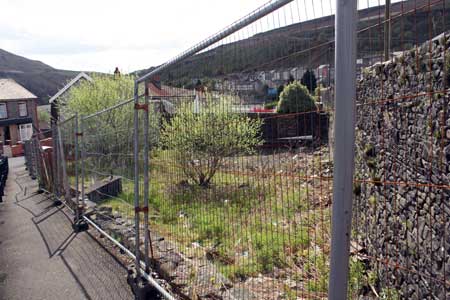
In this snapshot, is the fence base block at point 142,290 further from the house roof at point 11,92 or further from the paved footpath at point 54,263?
the house roof at point 11,92

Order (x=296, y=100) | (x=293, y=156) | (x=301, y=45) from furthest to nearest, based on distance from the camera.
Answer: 1. (x=293, y=156)
2. (x=296, y=100)
3. (x=301, y=45)

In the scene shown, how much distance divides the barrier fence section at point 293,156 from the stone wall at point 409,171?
20 mm

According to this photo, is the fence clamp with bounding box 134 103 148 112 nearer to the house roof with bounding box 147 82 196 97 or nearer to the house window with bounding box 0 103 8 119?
the house roof with bounding box 147 82 196 97

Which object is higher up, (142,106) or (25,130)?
(142,106)

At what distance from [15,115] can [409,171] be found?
144 feet

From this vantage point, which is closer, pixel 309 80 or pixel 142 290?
pixel 309 80

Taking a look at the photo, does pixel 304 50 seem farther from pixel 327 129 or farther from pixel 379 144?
pixel 379 144

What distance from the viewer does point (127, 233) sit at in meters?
5.44

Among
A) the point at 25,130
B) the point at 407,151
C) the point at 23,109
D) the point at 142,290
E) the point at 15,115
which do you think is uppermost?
the point at 23,109

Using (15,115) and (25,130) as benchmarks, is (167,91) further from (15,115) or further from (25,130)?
(25,130)

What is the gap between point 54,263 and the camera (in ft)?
17.5

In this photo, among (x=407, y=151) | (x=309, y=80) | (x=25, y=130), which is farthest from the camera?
(x=25, y=130)

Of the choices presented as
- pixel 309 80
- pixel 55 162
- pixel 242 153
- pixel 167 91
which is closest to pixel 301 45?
pixel 309 80

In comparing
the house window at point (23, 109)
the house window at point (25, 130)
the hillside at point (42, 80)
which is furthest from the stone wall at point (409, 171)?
the hillside at point (42, 80)
